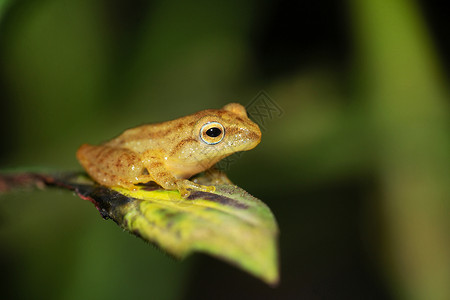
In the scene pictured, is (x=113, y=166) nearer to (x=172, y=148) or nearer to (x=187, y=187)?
(x=172, y=148)

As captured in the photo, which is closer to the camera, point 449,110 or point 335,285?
point 449,110

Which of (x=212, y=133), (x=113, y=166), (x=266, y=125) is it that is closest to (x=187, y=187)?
(x=212, y=133)

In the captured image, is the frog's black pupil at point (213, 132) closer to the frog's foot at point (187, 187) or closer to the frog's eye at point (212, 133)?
the frog's eye at point (212, 133)

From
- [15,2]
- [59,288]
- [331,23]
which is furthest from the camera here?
[331,23]

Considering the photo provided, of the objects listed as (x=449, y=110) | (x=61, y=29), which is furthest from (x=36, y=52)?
(x=449, y=110)

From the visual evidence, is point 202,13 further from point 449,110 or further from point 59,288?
point 59,288

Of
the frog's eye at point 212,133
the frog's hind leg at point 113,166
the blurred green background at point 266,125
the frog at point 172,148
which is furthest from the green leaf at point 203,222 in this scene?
the blurred green background at point 266,125
